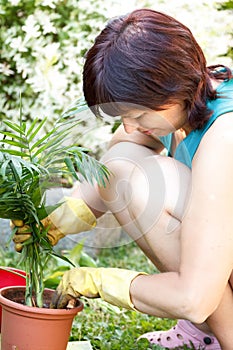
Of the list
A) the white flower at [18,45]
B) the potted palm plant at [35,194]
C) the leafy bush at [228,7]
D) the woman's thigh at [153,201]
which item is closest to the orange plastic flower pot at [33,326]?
the potted palm plant at [35,194]

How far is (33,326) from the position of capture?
5.57 ft

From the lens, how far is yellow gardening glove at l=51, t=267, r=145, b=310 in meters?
1.74

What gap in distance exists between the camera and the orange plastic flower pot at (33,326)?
168 cm

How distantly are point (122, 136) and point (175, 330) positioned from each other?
61cm

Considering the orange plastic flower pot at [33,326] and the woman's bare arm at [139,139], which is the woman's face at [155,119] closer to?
the woman's bare arm at [139,139]

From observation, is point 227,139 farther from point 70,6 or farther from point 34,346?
point 70,6

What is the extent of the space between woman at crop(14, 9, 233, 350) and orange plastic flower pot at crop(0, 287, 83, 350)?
74 millimetres

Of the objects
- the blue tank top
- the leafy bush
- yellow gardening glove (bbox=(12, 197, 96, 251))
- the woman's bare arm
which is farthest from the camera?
the leafy bush

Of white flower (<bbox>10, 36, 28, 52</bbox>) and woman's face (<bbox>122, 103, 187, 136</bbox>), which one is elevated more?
woman's face (<bbox>122, 103, 187, 136</bbox>)

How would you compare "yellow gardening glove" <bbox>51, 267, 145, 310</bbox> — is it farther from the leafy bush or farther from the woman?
the leafy bush

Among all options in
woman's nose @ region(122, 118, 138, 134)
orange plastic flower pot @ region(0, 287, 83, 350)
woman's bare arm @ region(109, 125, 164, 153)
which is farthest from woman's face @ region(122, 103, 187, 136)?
orange plastic flower pot @ region(0, 287, 83, 350)

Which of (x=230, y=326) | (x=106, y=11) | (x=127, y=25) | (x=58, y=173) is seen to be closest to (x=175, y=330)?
(x=230, y=326)

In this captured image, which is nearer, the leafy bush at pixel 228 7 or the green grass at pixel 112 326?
the green grass at pixel 112 326

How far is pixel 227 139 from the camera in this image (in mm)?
1652
